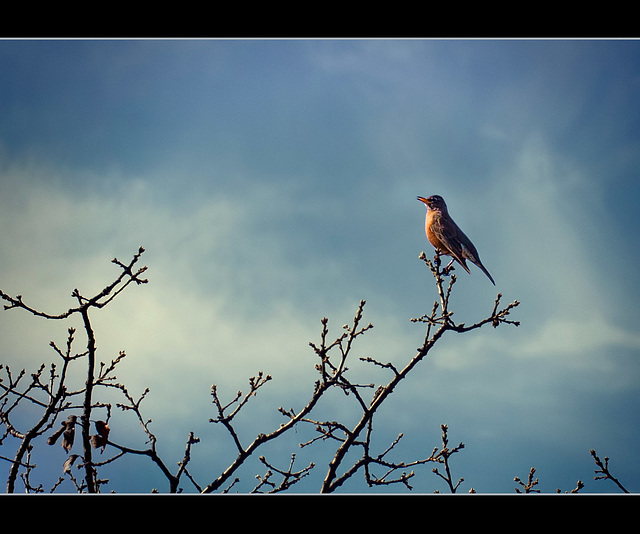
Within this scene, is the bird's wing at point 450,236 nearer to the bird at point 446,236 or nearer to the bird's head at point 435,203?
the bird at point 446,236

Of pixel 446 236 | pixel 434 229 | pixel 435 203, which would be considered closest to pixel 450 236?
pixel 446 236

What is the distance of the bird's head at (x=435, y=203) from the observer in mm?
8898

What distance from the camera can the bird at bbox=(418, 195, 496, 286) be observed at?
714 centimetres

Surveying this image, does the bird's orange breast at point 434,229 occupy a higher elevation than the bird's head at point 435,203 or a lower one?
lower

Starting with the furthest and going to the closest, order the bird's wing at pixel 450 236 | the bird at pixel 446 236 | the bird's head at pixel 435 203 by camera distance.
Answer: the bird's head at pixel 435 203 → the bird at pixel 446 236 → the bird's wing at pixel 450 236

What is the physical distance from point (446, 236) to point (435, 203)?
1.88m

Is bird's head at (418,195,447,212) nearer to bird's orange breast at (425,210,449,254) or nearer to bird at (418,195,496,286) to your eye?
bird at (418,195,496,286)

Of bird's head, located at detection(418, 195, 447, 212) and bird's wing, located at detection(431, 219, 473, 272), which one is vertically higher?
bird's head, located at detection(418, 195, 447, 212)


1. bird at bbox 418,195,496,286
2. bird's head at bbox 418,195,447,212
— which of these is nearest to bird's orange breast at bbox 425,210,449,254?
bird at bbox 418,195,496,286

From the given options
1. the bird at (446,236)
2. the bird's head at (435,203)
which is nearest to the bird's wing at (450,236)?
the bird at (446,236)

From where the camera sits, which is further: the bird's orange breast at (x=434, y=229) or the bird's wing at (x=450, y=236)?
the bird's orange breast at (x=434, y=229)
